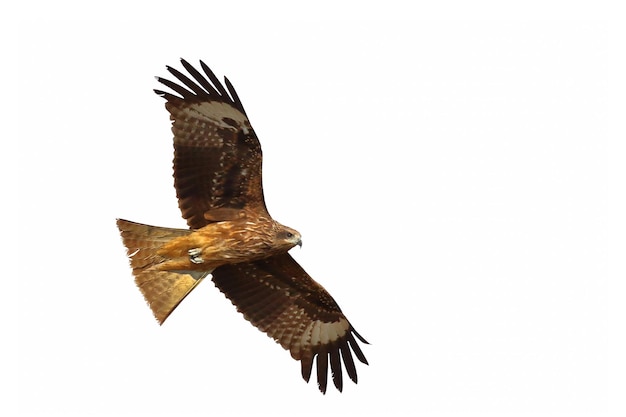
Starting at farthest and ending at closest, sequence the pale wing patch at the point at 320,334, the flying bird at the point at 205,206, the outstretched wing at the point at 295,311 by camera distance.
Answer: the pale wing patch at the point at 320,334 < the outstretched wing at the point at 295,311 < the flying bird at the point at 205,206

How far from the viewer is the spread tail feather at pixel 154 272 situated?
11.8 metres

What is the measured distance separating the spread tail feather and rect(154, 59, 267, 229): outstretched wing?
0.41 m

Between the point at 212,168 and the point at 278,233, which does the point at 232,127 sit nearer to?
the point at 212,168

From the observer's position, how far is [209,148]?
11727mm

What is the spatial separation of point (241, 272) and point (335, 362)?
1449mm

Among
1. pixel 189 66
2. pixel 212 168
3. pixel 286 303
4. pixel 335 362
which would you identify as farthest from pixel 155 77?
pixel 335 362

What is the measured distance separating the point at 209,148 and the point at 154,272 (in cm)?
143

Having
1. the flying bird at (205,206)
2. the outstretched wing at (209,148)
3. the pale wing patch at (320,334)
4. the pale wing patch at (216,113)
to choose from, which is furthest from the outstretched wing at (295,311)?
the pale wing patch at (216,113)

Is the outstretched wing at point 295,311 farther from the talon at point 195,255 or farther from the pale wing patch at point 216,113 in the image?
the pale wing patch at point 216,113

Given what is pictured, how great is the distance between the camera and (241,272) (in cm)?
1238

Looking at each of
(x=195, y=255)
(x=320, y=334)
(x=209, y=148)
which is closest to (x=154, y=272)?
(x=195, y=255)

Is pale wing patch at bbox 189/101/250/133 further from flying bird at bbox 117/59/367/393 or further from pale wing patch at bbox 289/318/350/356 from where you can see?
pale wing patch at bbox 289/318/350/356

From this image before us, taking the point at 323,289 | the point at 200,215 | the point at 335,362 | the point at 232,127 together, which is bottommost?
the point at 335,362

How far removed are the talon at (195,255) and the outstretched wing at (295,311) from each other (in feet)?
2.04
